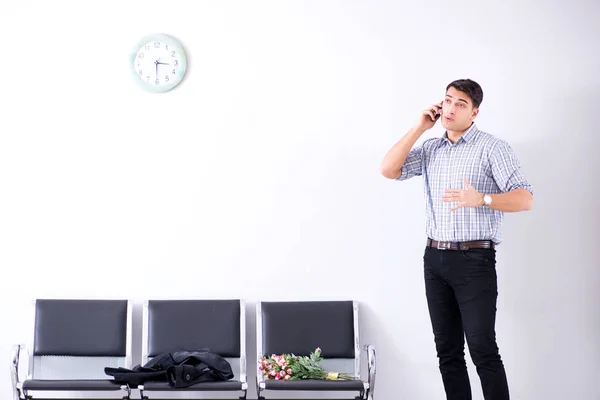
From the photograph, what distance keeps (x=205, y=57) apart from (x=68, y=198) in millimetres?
999

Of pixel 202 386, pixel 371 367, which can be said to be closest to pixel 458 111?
pixel 371 367

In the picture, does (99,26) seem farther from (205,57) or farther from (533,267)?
(533,267)

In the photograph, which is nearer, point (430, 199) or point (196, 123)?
point (430, 199)

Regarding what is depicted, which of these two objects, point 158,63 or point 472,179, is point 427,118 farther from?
point 158,63

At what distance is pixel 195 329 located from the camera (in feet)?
12.1

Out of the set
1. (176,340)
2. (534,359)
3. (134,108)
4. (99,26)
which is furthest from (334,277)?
(99,26)

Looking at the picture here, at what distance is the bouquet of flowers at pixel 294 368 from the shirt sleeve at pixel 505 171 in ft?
3.82

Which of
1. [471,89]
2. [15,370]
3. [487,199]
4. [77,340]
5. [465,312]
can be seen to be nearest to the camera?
[487,199]

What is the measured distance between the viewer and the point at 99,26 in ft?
12.6

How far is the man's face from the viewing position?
331 cm

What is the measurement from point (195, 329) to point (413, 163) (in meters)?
1.33

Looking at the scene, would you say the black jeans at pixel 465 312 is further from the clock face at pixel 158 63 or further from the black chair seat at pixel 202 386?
the clock face at pixel 158 63

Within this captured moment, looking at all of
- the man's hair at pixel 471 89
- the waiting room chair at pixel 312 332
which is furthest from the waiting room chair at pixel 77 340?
the man's hair at pixel 471 89

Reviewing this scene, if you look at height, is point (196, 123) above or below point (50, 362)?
above
